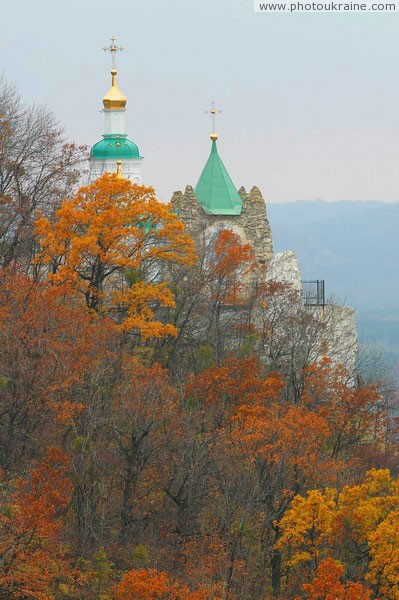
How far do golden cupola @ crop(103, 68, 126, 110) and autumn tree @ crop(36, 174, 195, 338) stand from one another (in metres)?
16.4

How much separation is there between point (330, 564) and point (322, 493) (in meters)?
5.33

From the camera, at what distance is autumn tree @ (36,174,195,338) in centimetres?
4078

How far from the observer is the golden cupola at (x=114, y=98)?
194 feet

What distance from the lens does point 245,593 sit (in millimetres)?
31438

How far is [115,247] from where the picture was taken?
136ft

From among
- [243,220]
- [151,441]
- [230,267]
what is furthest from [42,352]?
[243,220]

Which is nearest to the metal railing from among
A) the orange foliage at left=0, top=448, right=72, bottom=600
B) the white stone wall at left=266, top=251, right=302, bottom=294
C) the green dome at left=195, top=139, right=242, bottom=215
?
the white stone wall at left=266, top=251, right=302, bottom=294

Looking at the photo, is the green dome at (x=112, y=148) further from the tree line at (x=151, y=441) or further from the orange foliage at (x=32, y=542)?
the orange foliage at (x=32, y=542)

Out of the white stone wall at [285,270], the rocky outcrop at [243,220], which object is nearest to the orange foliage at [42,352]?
the white stone wall at [285,270]

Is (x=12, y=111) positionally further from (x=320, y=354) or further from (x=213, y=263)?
(x=320, y=354)

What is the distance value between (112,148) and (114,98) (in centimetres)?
204

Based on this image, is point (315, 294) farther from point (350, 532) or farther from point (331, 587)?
point (331, 587)

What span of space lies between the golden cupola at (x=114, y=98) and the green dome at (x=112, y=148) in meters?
1.27

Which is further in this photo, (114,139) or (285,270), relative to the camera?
(114,139)
